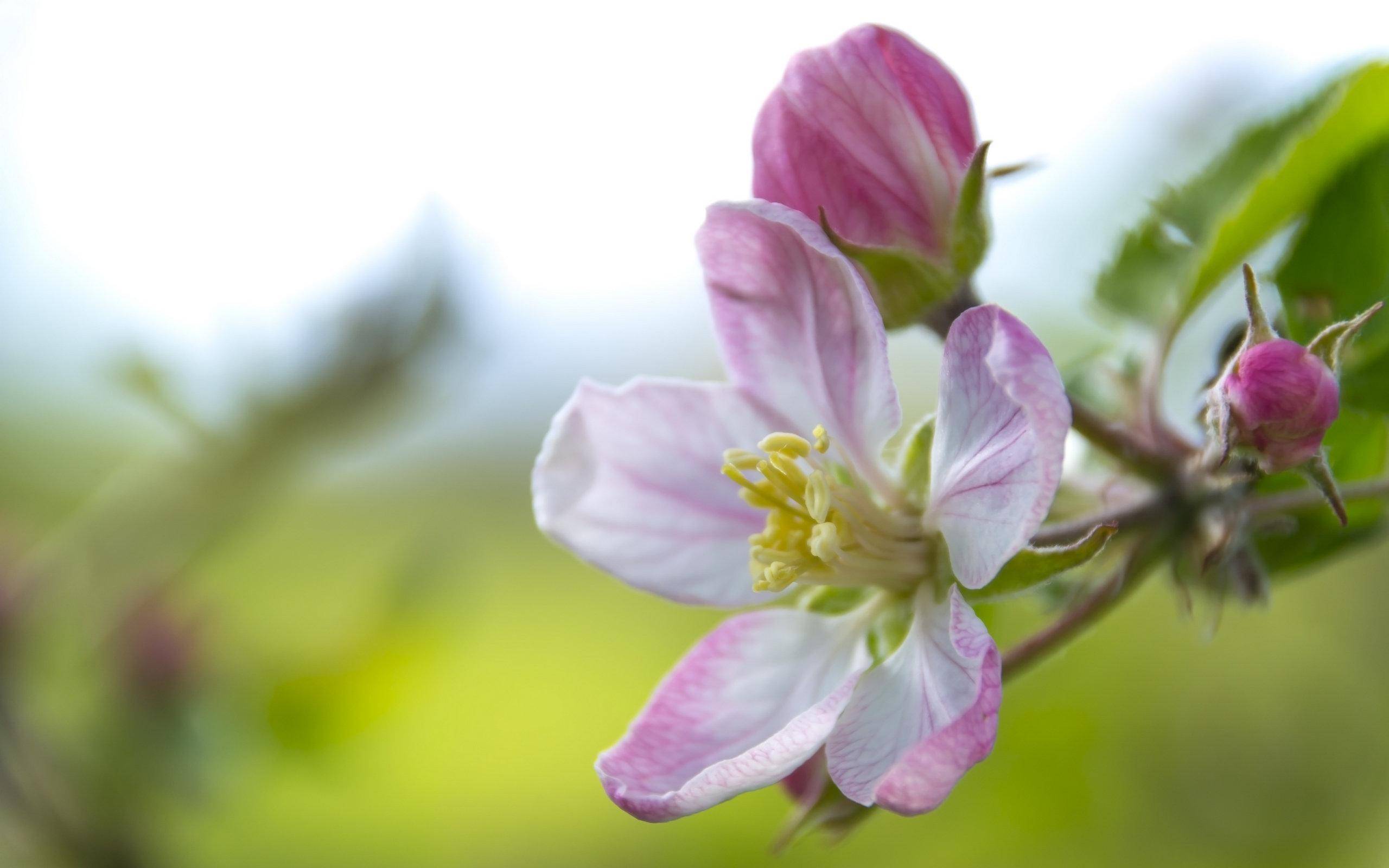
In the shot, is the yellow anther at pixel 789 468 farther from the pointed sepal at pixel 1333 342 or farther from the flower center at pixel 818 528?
the pointed sepal at pixel 1333 342

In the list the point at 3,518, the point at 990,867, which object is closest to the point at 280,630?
the point at 3,518

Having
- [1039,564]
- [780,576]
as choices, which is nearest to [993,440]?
[1039,564]

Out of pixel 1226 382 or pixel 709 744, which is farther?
pixel 709 744

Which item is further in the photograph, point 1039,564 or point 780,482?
point 780,482

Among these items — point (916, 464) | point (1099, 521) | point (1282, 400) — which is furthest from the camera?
point (916, 464)

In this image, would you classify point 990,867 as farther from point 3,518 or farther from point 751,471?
point 3,518

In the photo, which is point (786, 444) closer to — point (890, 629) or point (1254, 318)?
point (890, 629)
